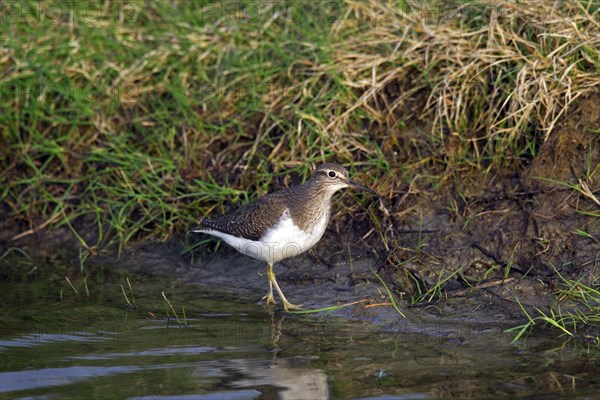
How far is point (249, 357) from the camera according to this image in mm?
5566

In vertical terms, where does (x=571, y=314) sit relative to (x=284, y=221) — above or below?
below

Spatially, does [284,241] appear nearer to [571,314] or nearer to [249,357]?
[249,357]

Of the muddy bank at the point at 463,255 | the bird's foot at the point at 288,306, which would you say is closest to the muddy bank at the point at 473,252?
the muddy bank at the point at 463,255

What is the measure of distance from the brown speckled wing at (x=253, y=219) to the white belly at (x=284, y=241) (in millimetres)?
60

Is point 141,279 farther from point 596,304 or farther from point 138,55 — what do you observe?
point 596,304

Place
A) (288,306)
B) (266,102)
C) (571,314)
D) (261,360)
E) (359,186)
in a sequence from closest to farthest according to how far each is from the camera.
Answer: (261,360) < (571,314) < (288,306) < (359,186) < (266,102)

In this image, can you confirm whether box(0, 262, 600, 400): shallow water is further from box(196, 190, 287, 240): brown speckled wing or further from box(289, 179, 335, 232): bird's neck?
box(289, 179, 335, 232): bird's neck

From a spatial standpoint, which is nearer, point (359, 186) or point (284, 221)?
point (284, 221)

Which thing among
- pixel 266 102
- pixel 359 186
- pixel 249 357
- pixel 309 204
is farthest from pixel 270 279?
pixel 266 102

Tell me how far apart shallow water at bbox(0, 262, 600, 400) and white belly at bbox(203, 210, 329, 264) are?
43cm

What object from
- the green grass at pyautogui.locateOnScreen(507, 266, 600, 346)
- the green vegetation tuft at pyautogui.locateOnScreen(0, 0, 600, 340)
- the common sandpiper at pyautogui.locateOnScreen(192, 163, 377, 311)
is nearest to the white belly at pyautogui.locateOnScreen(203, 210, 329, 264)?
the common sandpiper at pyautogui.locateOnScreen(192, 163, 377, 311)

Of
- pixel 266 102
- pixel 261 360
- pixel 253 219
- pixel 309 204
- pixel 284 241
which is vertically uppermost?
pixel 266 102

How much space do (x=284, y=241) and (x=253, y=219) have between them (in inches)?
14.9

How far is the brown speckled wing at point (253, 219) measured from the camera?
270 inches
